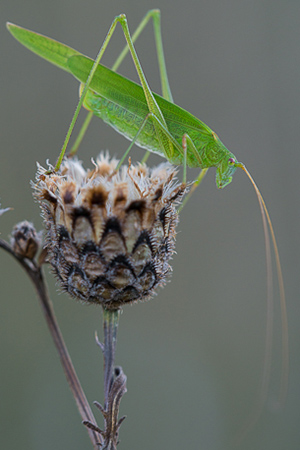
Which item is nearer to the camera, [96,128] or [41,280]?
[41,280]

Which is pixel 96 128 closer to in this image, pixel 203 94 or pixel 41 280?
pixel 203 94

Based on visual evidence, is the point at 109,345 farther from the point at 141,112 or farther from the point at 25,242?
the point at 141,112

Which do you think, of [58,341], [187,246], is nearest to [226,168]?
[58,341]

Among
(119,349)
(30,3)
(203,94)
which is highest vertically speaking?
(30,3)

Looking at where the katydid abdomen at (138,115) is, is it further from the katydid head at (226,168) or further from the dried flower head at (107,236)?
the dried flower head at (107,236)

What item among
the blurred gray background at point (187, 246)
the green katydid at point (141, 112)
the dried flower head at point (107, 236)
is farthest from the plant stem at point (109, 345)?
the blurred gray background at point (187, 246)

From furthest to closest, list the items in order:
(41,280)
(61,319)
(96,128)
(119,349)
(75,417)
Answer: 1. (96,128)
2. (119,349)
3. (61,319)
4. (75,417)
5. (41,280)

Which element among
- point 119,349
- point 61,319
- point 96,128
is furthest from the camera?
point 96,128

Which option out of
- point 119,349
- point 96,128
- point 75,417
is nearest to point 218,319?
point 119,349
